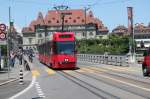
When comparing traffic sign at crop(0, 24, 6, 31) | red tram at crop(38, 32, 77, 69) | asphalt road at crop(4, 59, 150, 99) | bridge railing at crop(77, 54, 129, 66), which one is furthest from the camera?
bridge railing at crop(77, 54, 129, 66)

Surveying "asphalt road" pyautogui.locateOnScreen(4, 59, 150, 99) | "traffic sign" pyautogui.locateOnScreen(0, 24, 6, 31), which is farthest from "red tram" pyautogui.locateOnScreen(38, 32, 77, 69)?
"asphalt road" pyautogui.locateOnScreen(4, 59, 150, 99)

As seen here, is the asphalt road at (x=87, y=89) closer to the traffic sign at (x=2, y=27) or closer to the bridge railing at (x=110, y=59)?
the traffic sign at (x=2, y=27)

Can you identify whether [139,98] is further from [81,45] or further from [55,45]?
[81,45]

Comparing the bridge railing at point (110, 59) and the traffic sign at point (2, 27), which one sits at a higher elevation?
the traffic sign at point (2, 27)

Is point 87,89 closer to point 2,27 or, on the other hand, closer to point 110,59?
point 2,27

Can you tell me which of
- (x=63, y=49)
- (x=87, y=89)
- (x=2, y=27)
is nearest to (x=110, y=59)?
(x=63, y=49)

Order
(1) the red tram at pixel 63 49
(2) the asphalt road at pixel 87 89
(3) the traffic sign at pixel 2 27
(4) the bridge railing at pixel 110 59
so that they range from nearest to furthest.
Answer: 1. (2) the asphalt road at pixel 87 89
2. (3) the traffic sign at pixel 2 27
3. (1) the red tram at pixel 63 49
4. (4) the bridge railing at pixel 110 59

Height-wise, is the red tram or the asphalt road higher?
the red tram

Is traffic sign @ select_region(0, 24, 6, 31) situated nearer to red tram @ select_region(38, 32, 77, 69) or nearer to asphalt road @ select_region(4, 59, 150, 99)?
asphalt road @ select_region(4, 59, 150, 99)

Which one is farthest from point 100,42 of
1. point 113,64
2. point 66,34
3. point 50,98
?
point 50,98

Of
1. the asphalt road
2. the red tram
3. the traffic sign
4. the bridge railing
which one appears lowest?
the asphalt road

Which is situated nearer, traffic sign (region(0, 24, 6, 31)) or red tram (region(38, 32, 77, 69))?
traffic sign (region(0, 24, 6, 31))

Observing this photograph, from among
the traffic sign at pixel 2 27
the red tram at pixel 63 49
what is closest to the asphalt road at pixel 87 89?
the traffic sign at pixel 2 27

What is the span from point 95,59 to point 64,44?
24962 millimetres
